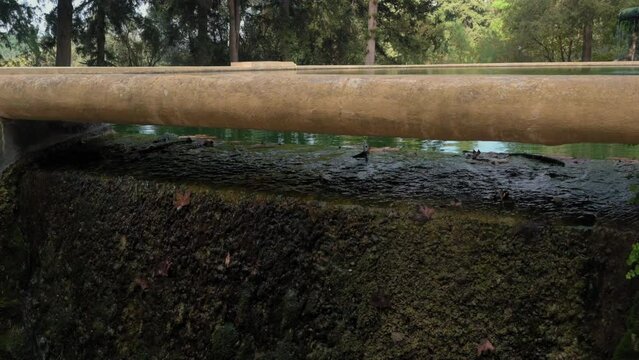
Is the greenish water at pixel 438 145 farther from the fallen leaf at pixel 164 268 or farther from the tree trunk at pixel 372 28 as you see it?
the tree trunk at pixel 372 28

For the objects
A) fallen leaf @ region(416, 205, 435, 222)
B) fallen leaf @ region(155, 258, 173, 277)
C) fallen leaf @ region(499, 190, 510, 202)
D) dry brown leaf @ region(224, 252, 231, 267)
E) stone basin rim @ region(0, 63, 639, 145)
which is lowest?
fallen leaf @ region(155, 258, 173, 277)

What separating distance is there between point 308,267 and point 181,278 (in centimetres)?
63

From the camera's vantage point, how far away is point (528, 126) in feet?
6.02

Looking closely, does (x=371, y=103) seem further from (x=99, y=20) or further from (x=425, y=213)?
(x=99, y=20)

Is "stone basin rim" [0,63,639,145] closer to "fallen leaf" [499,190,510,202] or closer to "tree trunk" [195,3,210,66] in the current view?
"fallen leaf" [499,190,510,202]

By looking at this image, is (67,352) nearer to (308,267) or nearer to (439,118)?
(308,267)

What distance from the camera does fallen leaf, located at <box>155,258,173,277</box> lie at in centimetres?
257

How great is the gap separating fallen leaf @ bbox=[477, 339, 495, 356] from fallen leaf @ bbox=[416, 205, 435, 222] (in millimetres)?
477

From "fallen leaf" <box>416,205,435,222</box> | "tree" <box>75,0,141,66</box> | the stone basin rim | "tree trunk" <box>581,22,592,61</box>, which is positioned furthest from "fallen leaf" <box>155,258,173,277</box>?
"tree trunk" <box>581,22,592,61</box>

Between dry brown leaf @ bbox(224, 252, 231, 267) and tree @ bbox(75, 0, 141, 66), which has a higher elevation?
tree @ bbox(75, 0, 141, 66)

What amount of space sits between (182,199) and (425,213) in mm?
1108

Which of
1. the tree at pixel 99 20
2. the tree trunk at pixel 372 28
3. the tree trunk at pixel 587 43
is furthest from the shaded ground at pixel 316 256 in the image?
the tree trunk at pixel 587 43

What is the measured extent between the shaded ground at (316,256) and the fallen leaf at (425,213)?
0.8 inches

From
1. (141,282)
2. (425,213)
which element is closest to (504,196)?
(425,213)
